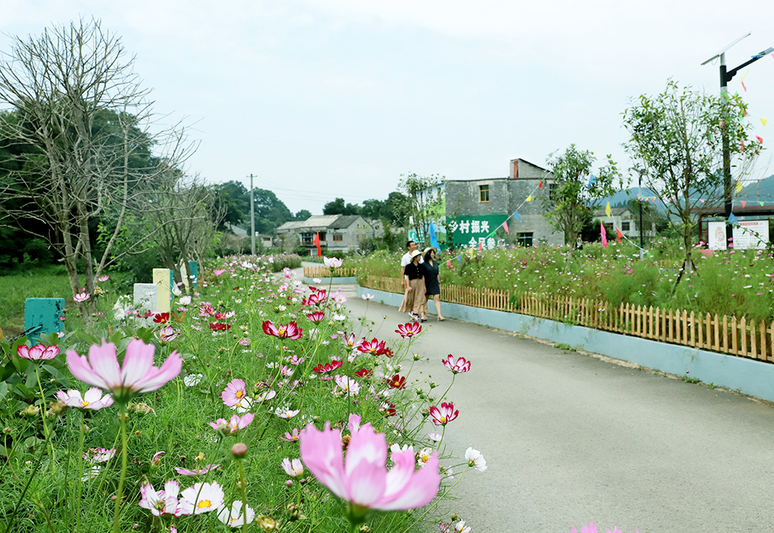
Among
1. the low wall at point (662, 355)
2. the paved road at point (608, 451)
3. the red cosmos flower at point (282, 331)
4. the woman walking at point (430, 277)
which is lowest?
the paved road at point (608, 451)

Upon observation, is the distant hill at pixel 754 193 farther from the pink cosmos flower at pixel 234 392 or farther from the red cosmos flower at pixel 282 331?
the pink cosmos flower at pixel 234 392

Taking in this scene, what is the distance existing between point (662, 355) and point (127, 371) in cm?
736

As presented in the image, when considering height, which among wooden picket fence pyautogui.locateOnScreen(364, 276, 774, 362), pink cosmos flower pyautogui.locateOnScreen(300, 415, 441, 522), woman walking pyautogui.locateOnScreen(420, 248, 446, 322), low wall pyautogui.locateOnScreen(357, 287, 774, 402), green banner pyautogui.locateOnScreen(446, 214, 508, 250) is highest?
green banner pyautogui.locateOnScreen(446, 214, 508, 250)

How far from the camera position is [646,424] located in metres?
5.08

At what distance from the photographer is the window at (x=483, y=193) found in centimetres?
4053

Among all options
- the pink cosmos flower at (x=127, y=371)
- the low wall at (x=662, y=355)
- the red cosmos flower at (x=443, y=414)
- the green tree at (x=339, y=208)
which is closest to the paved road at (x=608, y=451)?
the low wall at (x=662, y=355)

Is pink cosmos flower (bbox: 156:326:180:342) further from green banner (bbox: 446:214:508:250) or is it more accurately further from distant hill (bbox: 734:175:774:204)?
green banner (bbox: 446:214:508:250)

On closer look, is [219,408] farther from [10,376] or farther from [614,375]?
[614,375]

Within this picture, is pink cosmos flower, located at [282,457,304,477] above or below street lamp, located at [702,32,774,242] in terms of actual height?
below

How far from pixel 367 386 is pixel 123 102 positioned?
15.6 ft

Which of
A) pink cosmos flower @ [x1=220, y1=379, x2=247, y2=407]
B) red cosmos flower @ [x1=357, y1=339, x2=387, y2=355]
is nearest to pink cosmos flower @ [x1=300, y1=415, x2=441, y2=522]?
pink cosmos flower @ [x1=220, y1=379, x2=247, y2=407]

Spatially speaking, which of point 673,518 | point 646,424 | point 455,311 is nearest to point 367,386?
point 673,518

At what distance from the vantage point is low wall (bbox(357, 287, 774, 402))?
5863mm

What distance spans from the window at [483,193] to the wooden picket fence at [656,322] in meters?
29.5
